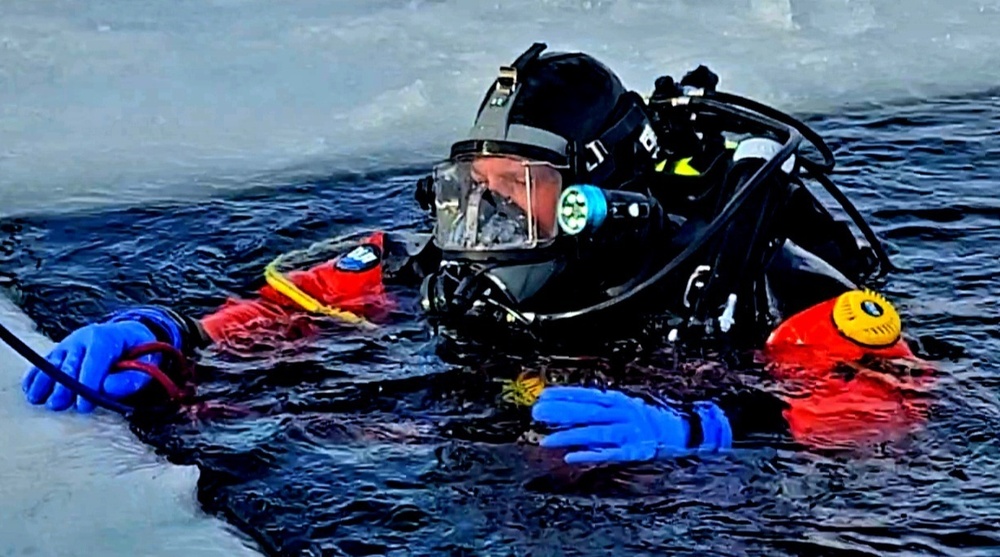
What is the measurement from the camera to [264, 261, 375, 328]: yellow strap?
3.99 metres

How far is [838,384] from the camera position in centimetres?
345

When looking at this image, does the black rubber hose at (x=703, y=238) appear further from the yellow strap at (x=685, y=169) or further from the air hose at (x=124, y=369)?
the air hose at (x=124, y=369)

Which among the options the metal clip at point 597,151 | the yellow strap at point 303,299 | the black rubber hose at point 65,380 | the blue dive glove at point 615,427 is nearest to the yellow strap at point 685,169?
the metal clip at point 597,151

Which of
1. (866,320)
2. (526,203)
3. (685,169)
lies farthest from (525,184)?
(866,320)

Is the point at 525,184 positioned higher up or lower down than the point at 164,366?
higher up

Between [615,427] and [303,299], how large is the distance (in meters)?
1.08

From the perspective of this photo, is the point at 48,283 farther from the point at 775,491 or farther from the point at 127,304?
the point at 775,491

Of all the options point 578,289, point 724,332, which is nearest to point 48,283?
point 578,289

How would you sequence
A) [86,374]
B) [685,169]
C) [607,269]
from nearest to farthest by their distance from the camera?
1. [86,374]
2. [607,269]
3. [685,169]

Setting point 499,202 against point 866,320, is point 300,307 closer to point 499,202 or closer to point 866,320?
point 499,202

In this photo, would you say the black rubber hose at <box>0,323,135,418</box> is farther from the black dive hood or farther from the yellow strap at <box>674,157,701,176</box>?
the yellow strap at <box>674,157,701,176</box>

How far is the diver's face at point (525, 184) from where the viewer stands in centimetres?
345

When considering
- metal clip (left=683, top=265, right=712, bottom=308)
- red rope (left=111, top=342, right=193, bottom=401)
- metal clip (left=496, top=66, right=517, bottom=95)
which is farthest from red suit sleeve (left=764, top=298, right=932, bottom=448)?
red rope (left=111, top=342, right=193, bottom=401)

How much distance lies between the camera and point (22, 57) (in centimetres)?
646
